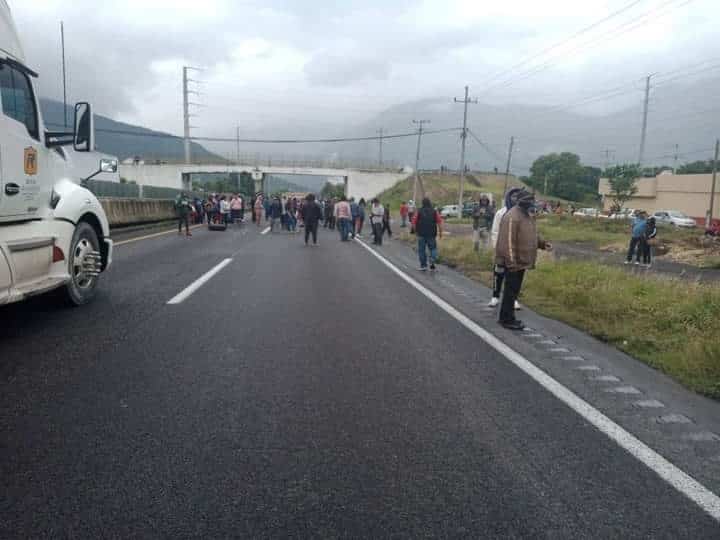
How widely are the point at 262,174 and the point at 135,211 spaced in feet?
122

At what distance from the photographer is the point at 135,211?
26.5m

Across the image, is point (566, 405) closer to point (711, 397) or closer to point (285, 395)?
point (711, 397)

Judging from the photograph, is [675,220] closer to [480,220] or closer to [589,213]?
[589,213]

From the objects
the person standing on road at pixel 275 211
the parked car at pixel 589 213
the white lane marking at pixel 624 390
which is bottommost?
the parked car at pixel 589 213

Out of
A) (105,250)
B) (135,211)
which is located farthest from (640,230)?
(135,211)

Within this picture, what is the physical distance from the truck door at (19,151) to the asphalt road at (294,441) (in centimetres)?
135

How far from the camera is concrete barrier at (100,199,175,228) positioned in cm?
2294

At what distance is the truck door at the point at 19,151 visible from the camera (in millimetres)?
6066

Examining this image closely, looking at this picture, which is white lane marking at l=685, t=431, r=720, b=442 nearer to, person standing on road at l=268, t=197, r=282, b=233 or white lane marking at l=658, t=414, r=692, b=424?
white lane marking at l=658, t=414, r=692, b=424

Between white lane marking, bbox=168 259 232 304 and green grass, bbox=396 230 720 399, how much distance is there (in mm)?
5222

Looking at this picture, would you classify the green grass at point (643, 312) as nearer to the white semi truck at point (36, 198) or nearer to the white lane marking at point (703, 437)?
the white lane marking at point (703, 437)

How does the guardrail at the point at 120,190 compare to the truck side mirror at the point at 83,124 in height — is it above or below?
below

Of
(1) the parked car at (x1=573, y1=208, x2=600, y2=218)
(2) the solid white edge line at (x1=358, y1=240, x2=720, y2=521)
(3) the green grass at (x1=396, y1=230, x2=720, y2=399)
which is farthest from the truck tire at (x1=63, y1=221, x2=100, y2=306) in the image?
(1) the parked car at (x1=573, y1=208, x2=600, y2=218)

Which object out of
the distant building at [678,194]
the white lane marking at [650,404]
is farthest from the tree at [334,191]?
the white lane marking at [650,404]
